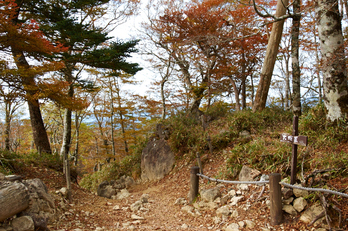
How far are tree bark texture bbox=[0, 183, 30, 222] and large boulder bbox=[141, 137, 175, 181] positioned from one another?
4.85m

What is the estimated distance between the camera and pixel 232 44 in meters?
9.07

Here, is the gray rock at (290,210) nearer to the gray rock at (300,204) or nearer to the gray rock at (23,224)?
the gray rock at (300,204)

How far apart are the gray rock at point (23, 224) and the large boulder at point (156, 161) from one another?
4837mm

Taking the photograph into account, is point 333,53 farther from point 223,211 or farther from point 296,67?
point 223,211

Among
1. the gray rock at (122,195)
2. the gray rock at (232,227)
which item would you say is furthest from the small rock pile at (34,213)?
the gray rock at (122,195)

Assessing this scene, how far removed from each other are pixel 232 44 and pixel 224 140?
468cm

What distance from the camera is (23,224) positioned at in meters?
3.17

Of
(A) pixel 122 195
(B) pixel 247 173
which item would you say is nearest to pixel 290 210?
(B) pixel 247 173

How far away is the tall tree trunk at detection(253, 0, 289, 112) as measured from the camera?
732cm

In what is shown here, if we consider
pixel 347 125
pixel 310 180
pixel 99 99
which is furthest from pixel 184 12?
pixel 99 99

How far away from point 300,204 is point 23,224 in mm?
4244

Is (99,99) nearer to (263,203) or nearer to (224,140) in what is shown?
(224,140)

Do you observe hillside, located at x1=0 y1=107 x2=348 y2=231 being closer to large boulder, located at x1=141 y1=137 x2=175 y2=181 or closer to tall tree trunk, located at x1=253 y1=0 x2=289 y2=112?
large boulder, located at x1=141 y1=137 x2=175 y2=181

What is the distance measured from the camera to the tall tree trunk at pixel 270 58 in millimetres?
7320
